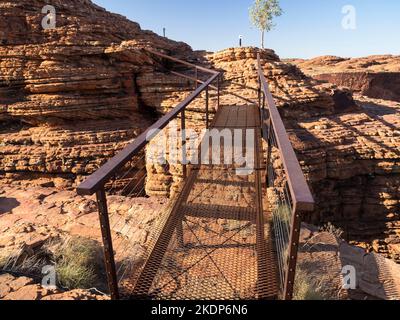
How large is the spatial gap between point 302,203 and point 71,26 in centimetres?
1441

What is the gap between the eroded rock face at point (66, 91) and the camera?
39.4ft

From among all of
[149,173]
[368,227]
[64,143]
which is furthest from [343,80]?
[64,143]

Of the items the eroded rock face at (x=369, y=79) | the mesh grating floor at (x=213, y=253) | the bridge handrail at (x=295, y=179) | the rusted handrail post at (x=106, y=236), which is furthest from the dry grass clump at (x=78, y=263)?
the eroded rock face at (x=369, y=79)

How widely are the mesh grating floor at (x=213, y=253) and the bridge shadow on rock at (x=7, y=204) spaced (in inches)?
173

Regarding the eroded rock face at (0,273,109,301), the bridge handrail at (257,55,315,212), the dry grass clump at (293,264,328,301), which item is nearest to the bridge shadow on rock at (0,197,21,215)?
the eroded rock face at (0,273,109,301)

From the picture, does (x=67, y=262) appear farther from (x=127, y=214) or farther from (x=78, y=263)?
(x=127, y=214)

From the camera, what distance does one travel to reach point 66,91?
12.6 metres

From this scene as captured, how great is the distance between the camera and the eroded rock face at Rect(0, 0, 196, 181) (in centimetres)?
1202

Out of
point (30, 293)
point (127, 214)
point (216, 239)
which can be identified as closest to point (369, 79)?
point (127, 214)

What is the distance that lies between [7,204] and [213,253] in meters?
5.53

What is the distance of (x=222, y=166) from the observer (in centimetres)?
528

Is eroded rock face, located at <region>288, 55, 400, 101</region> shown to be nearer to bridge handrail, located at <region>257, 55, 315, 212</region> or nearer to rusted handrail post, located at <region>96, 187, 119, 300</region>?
bridge handrail, located at <region>257, 55, 315, 212</region>

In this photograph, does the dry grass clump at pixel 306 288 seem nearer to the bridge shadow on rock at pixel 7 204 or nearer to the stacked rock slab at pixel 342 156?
the bridge shadow on rock at pixel 7 204
